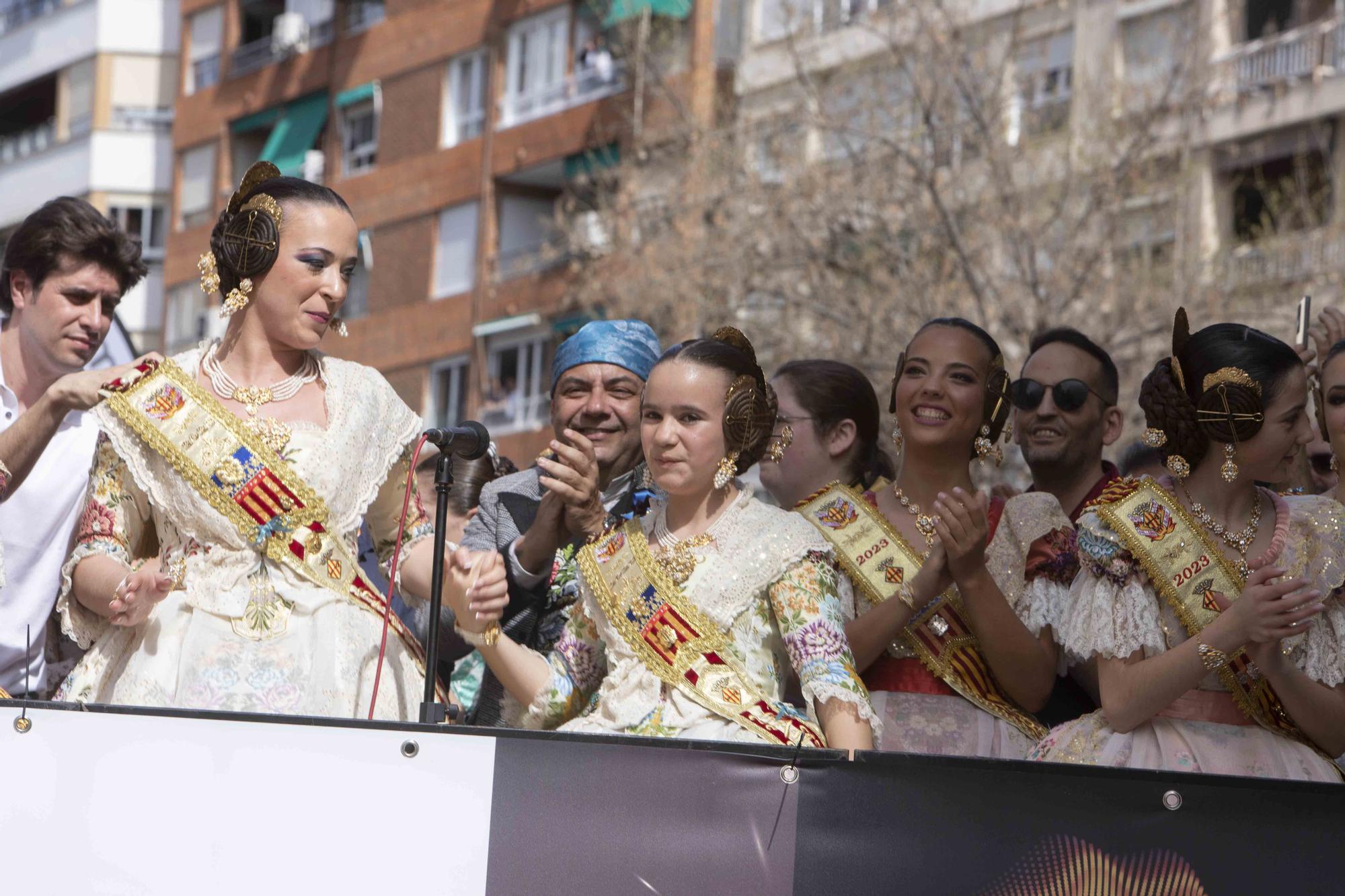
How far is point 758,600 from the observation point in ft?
14.9

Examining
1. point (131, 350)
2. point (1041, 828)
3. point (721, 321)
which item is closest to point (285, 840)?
point (1041, 828)

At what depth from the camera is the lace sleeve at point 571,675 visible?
4598mm

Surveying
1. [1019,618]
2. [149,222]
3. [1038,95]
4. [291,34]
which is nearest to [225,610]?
[1019,618]

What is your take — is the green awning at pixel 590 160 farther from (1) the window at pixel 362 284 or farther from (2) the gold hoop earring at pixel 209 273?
(2) the gold hoop earring at pixel 209 273

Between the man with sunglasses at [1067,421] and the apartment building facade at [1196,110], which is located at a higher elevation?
the apartment building facade at [1196,110]

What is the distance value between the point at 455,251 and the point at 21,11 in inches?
598

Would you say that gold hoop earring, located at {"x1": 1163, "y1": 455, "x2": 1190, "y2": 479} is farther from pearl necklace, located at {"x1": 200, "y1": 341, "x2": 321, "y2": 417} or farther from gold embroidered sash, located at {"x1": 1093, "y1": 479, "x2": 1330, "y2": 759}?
pearl necklace, located at {"x1": 200, "y1": 341, "x2": 321, "y2": 417}

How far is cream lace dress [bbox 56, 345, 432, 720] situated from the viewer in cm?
444

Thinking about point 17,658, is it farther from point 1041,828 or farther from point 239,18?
point 239,18

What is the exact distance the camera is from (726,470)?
15.1 feet

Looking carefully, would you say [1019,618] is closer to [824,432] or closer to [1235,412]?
[1235,412]

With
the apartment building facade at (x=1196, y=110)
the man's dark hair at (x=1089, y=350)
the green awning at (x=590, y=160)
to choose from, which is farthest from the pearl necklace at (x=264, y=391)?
the green awning at (x=590, y=160)

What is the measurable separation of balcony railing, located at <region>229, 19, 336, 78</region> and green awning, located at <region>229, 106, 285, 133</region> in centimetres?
84

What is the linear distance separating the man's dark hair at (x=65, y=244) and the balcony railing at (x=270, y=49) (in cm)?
2889
